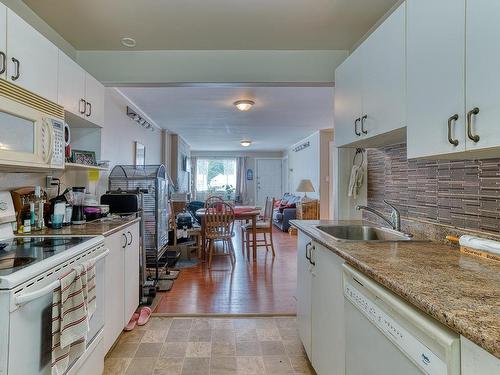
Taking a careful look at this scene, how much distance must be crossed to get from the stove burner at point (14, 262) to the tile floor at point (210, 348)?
3.50 feet

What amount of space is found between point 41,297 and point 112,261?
0.82 m

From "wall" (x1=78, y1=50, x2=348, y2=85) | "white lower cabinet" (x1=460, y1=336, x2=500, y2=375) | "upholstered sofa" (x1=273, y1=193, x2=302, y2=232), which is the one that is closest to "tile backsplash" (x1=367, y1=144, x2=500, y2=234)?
"white lower cabinet" (x1=460, y1=336, x2=500, y2=375)

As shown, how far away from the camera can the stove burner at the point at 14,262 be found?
1.13 metres

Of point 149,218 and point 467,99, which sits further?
point 149,218

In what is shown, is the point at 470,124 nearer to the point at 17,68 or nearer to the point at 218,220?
the point at 17,68

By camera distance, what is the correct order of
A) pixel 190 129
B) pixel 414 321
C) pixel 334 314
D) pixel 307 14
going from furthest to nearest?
pixel 190 129, pixel 307 14, pixel 334 314, pixel 414 321

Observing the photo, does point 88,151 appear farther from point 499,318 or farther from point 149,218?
point 499,318

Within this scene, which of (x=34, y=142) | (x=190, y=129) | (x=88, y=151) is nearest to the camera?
(x=34, y=142)

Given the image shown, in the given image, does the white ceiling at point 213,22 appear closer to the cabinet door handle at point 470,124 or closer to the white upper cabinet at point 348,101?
the white upper cabinet at point 348,101

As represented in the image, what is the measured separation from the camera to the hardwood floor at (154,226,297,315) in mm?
2801

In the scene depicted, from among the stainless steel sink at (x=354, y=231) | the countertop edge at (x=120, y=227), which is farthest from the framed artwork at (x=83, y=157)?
the stainless steel sink at (x=354, y=231)

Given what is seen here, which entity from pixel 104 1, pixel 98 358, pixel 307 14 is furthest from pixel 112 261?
pixel 307 14

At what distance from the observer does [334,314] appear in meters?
1.41

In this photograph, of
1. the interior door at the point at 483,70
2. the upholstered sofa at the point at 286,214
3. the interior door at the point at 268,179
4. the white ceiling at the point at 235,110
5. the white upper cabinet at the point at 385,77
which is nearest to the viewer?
the interior door at the point at 483,70
